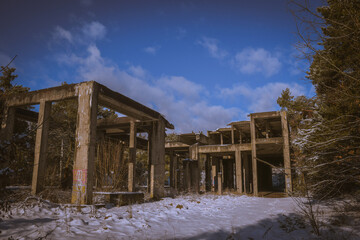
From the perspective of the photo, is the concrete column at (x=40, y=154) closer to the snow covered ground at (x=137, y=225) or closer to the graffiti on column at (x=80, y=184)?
the graffiti on column at (x=80, y=184)

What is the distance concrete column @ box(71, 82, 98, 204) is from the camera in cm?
990

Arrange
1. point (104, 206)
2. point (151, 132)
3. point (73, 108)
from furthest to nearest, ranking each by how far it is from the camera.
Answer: point (73, 108) → point (151, 132) → point (104, 206)

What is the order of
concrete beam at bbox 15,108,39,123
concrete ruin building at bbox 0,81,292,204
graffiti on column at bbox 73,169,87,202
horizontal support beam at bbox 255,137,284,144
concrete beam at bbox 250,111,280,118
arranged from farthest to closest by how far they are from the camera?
1. concrete beam at bbox 250,111,280,118
2. horizontal support beam at bbox 255,137,284,144
3. concrete beam at bbox 15,108,39,123
4. concrete ruin building at bbox 0,81,292,204
5. graffiti on column at bbox 73,169,87,202

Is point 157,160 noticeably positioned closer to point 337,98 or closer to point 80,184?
point 80,184

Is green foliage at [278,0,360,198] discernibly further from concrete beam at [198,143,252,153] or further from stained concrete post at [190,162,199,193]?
stained concrete post at [190,162,199,193]

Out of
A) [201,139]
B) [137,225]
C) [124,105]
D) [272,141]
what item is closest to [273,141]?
[272,141]

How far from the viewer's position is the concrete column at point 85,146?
32.5ft

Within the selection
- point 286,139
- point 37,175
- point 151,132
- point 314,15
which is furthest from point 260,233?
point 286,139

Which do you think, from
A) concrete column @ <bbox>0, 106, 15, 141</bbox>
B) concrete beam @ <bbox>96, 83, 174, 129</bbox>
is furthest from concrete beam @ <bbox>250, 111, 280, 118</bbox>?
concrete column @ <bbox>0, 106, 15, 141</bbox>

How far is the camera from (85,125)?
10.5 metres

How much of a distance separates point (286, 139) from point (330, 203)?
9.95 meters

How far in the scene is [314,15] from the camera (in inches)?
209

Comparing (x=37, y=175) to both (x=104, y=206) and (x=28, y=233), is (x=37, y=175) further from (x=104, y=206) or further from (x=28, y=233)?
(x=28, y=233)

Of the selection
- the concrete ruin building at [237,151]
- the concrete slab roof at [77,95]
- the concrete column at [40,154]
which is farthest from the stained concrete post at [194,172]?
the concrete column at [40,154]
